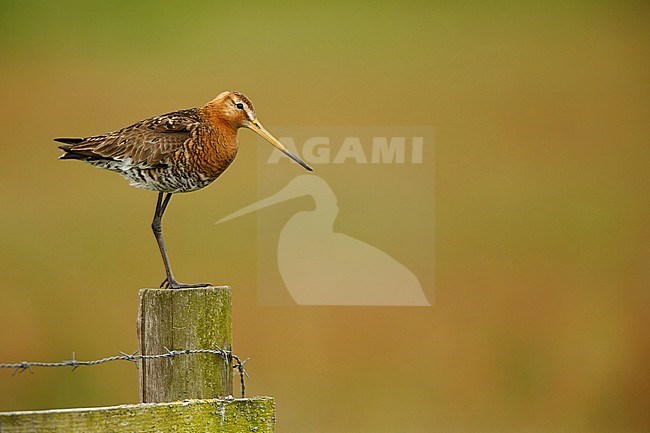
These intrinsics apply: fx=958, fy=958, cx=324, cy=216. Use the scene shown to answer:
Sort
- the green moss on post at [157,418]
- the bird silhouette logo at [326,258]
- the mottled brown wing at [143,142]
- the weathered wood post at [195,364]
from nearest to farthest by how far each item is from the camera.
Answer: the green moss on post at [157,418] → the weathered wood post at [195,364] → the mottled brown wing at [143,142] → the bird silhouette logo at [326,258]

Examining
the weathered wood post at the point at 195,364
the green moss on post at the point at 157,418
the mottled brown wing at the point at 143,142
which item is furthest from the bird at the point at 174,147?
the green moss on post at the point at 157,418

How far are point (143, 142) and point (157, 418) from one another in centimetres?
115

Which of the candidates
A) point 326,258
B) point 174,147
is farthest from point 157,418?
point 326,258

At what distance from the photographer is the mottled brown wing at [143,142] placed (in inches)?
107

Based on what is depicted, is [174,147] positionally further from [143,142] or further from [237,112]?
[237,112]

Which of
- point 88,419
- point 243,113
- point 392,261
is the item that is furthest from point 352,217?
point 88,419

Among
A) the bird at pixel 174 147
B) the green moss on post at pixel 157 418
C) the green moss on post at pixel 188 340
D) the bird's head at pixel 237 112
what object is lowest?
the green moss on post at pixel 157 418

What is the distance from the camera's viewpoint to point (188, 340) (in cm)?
200

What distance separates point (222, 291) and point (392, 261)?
348 centimetres

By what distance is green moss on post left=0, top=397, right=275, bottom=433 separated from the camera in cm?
164

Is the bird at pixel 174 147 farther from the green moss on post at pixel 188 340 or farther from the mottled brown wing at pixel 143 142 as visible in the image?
the green moss on post at pixel 188 340

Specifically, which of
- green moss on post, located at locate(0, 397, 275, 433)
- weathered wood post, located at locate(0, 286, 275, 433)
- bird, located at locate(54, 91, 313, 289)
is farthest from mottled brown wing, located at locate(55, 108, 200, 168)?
green moss on post, located at locate(0, 397, 275, 433)

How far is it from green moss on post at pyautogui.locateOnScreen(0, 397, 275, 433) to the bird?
0.90 meters

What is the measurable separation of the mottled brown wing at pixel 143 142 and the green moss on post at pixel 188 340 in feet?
2.60
